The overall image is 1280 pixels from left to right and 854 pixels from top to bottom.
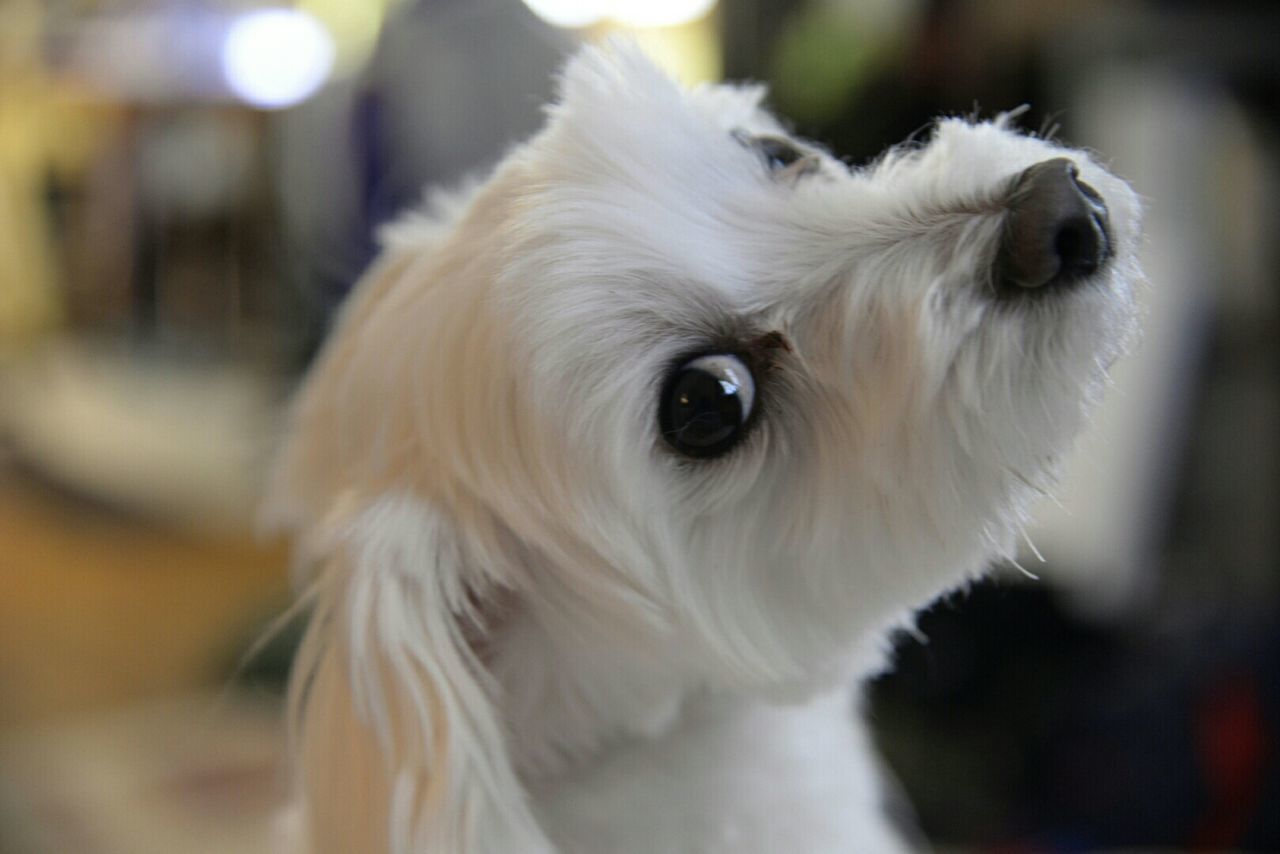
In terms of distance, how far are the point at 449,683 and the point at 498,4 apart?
3.26 ft

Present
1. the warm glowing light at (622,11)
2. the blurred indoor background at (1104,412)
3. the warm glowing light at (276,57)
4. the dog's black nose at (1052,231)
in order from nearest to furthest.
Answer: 1. the dog's black nose at (1052,231)
2. the warm glowing light at (622,11)
3. the blurred indoor background at (1104,412)
4. the warm glowing light at (276,57)

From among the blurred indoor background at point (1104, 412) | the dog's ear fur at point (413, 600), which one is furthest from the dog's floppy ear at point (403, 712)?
the blurred indoor background at point (1104, 412)

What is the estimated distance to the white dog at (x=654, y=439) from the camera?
1.81 feet

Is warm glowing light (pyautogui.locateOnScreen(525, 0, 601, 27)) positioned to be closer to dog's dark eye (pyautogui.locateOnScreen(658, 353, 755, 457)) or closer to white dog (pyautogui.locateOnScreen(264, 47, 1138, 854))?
white dog (pyautogui.locateOnScreen(264, 47, 1138, 854))

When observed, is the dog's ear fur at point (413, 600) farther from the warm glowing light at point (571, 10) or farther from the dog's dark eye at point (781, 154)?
the warm glowing light at point (571, 10)

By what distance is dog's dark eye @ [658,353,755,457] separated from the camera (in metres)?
0.58

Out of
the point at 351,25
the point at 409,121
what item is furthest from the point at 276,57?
the point at 409,121

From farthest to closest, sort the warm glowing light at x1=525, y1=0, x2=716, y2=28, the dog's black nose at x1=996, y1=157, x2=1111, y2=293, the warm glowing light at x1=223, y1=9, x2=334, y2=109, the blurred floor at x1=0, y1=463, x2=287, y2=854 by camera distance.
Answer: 1. the warm glowing light at x1=223, y1=9, x2=334, y2=109
2. the blurred floor at x1=0, y1=463, x2=287, y2=854
3. the warm glowing light at x1=525, y1=0, x2=716, y2=28
4. the dog's black nose at x1=996, y1=157, x2=1111, y2=293

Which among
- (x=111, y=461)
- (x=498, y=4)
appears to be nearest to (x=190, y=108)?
(x=111, y=461)

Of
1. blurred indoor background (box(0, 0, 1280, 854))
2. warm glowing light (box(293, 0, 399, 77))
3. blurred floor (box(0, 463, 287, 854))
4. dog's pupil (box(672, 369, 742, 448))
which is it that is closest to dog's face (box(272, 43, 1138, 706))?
dog's pupil (box(672, 369, 742, 448))

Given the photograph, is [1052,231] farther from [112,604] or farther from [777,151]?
[112,604]

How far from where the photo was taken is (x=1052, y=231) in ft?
1.73

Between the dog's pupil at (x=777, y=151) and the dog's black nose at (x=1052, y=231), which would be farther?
the dog's pupil at (x=777, y=151)

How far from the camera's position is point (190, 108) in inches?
91.5
